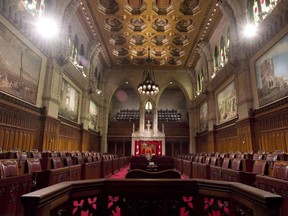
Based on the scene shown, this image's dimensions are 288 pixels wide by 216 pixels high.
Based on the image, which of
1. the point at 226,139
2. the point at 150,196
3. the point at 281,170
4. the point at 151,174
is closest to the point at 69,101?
the point at 226,139

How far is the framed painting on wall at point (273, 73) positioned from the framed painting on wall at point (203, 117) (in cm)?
841

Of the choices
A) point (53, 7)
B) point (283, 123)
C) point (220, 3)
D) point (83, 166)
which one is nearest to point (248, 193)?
point (83, 166)

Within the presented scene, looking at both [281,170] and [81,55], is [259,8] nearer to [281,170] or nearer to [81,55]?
[281,170]

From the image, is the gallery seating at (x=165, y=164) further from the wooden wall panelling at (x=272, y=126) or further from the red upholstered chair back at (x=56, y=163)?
the wooden wall panelling at (x=272, y=126)

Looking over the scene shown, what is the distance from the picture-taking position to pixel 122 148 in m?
24.0

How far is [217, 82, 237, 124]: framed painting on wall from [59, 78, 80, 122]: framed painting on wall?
411 inches

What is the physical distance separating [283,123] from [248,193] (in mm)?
8604

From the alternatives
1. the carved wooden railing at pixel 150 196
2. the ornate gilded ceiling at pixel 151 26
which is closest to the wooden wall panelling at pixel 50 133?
the ornate gilded ceiling at pixel 151 26

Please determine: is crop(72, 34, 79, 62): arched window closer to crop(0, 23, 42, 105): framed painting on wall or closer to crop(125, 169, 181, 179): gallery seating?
crop(0, 23, 42, 105): framed painting on wall

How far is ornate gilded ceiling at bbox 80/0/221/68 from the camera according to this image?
46.0 ft

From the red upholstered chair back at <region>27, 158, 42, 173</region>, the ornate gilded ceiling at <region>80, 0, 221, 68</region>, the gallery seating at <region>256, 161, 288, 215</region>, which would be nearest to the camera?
the gallery seating at <region>256, 161, 288, 215</region>

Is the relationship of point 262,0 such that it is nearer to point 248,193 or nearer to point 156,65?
point 248,193

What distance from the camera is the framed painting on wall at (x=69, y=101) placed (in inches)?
503

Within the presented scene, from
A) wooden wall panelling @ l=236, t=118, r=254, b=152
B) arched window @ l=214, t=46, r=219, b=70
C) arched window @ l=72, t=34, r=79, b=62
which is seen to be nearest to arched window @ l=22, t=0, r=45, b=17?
arched window @ l=72, t=34, r=79, b=62
